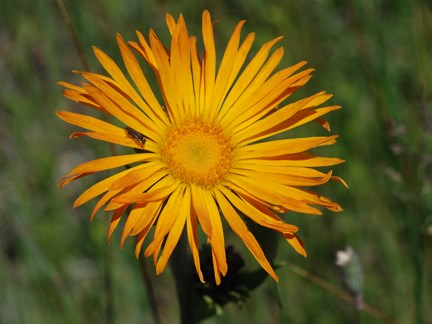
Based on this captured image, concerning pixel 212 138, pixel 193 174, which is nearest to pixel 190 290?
pixel 193 174

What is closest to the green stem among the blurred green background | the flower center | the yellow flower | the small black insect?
the yellow flower

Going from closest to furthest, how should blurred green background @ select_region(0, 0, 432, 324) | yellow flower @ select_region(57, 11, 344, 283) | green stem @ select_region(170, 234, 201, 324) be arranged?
yellow flower @ select_region(57, 11, 344, 283) < green stem @ select_region(170, 234, 201, 324) < blurred green background @ select_region(0, 0, 432, 324)

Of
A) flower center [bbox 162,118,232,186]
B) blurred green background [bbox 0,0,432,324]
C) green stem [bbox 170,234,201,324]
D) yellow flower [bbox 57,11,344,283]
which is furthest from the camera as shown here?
blurred green background [bbox 0,0,432,324]

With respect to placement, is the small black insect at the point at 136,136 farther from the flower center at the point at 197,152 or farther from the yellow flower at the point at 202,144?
the flower center at the point at 197,152

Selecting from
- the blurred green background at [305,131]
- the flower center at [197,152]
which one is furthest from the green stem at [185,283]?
the blurred green background at [305,131]

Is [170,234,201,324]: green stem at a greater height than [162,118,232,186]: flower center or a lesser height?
lesser

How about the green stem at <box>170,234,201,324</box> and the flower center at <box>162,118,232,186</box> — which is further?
the flower center at <box>162,118,232,186</box>

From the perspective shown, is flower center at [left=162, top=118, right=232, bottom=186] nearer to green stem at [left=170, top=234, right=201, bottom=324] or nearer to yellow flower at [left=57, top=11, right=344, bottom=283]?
yellow flower at [left=57, top=11, right=344, bottom=283]
